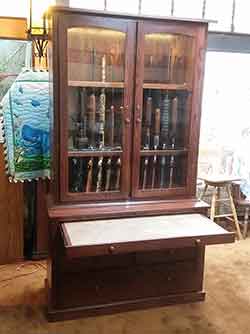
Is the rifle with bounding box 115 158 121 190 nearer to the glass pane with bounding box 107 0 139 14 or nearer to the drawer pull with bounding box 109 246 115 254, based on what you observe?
the drawer pull with bounding box 109 246 115 254

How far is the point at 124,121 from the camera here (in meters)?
2.38

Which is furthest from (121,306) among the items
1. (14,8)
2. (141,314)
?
(14,8)

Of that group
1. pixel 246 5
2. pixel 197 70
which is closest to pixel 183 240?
pixel 197 70

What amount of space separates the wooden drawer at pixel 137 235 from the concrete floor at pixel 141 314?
0.55 meters

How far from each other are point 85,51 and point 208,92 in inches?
64.8

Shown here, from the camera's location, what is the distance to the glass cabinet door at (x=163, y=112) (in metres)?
2.39

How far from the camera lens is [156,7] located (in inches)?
120

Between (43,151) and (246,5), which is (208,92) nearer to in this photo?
(246,5)

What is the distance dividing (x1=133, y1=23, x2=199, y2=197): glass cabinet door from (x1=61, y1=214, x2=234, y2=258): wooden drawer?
0.88 feet

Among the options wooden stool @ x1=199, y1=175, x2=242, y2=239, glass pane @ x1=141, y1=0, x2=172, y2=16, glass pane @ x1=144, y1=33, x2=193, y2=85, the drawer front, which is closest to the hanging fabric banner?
glass pane @ x1=144, y1=33, x2=193, y2=85

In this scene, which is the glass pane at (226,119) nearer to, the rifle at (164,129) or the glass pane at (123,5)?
the glass pane at (123,5)

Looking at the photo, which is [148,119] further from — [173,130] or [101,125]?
[101,125]

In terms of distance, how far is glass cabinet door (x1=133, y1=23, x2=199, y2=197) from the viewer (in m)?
2.39

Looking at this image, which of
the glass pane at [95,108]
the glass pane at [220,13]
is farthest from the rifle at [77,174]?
the glass pane at [220,13]
